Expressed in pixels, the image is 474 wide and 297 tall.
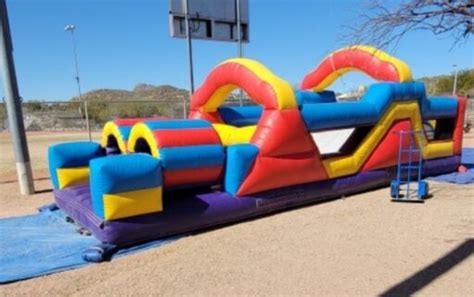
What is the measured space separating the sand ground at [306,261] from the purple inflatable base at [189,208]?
0.57 feet

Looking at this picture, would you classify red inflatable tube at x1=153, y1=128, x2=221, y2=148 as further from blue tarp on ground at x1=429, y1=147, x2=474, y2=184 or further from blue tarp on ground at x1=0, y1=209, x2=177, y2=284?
blue tarp on ground at x1=429, y1=147, x2=474, y2=184

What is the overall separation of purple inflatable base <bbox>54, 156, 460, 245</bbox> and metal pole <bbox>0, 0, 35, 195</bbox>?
2.14m

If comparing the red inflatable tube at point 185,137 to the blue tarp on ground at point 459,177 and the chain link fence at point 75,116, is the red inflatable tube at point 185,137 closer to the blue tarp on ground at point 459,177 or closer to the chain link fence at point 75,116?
the blue tarp on ground at point 459,177

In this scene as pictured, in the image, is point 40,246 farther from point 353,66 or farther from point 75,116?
point 75,116

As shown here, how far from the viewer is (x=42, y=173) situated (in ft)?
33.8

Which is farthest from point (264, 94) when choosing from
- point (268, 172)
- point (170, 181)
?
point (170, 181)

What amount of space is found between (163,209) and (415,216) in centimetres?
343

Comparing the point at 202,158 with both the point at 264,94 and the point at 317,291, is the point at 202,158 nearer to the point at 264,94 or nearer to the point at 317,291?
the point at 264,94

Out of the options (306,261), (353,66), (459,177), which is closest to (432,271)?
(306,261)

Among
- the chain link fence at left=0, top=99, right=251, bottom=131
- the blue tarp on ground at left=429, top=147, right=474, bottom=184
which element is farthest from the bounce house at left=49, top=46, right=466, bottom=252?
the chain link fence at left=0, top=99, right=251, bottom=131

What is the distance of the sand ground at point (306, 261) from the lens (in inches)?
141

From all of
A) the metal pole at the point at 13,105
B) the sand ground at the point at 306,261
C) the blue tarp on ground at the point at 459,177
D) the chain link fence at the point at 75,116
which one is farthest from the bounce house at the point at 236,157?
the chain link fence at the point at 75,116

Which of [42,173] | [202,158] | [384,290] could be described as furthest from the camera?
[42,173]

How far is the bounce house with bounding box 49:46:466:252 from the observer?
15.2 ft
